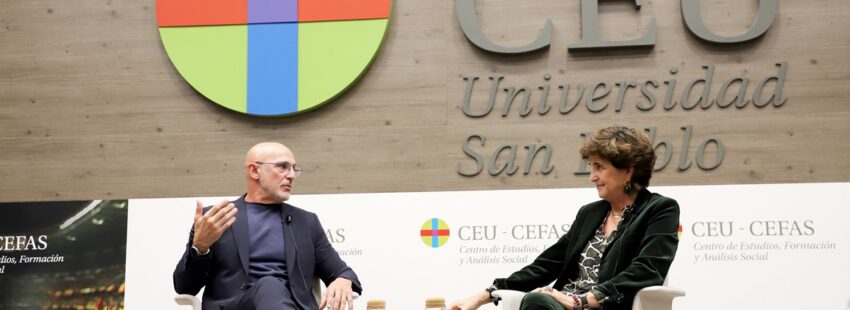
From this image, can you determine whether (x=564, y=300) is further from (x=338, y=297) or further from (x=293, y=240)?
(x=293, y=240)

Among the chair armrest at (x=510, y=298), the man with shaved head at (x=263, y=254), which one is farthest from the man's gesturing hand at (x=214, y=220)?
the chair armrest at (x=510, y=298)

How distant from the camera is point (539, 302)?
8.11ft

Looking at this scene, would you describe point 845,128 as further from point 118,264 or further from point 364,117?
point 118,264

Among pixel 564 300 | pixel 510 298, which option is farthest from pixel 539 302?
pixel 510 298

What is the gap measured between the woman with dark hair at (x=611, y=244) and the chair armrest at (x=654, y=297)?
2 cm

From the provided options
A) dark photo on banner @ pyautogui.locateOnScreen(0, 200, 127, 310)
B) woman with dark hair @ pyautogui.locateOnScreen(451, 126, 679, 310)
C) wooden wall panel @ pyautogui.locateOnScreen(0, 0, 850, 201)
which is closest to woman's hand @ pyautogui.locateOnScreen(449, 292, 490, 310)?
woman with dark hair @ pyautogui.locateOnScreen(451, 126, 679, 310)

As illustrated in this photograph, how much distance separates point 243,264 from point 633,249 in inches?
51.5

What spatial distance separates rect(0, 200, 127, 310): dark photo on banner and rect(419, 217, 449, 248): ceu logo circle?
160cm

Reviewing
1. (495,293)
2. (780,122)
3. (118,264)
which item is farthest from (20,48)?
(780,122)

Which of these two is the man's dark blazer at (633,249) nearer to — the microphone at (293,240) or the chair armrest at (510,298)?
the chair armrest at (510,298)

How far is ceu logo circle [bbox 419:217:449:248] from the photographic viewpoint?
14.4 ft

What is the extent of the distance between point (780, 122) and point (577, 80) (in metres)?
1.04

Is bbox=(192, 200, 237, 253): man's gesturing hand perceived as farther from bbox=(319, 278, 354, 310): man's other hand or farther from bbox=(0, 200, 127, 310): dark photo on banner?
bbox=(0, 200, 127, 310): dark photo on banner

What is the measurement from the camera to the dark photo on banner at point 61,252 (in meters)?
4.61
